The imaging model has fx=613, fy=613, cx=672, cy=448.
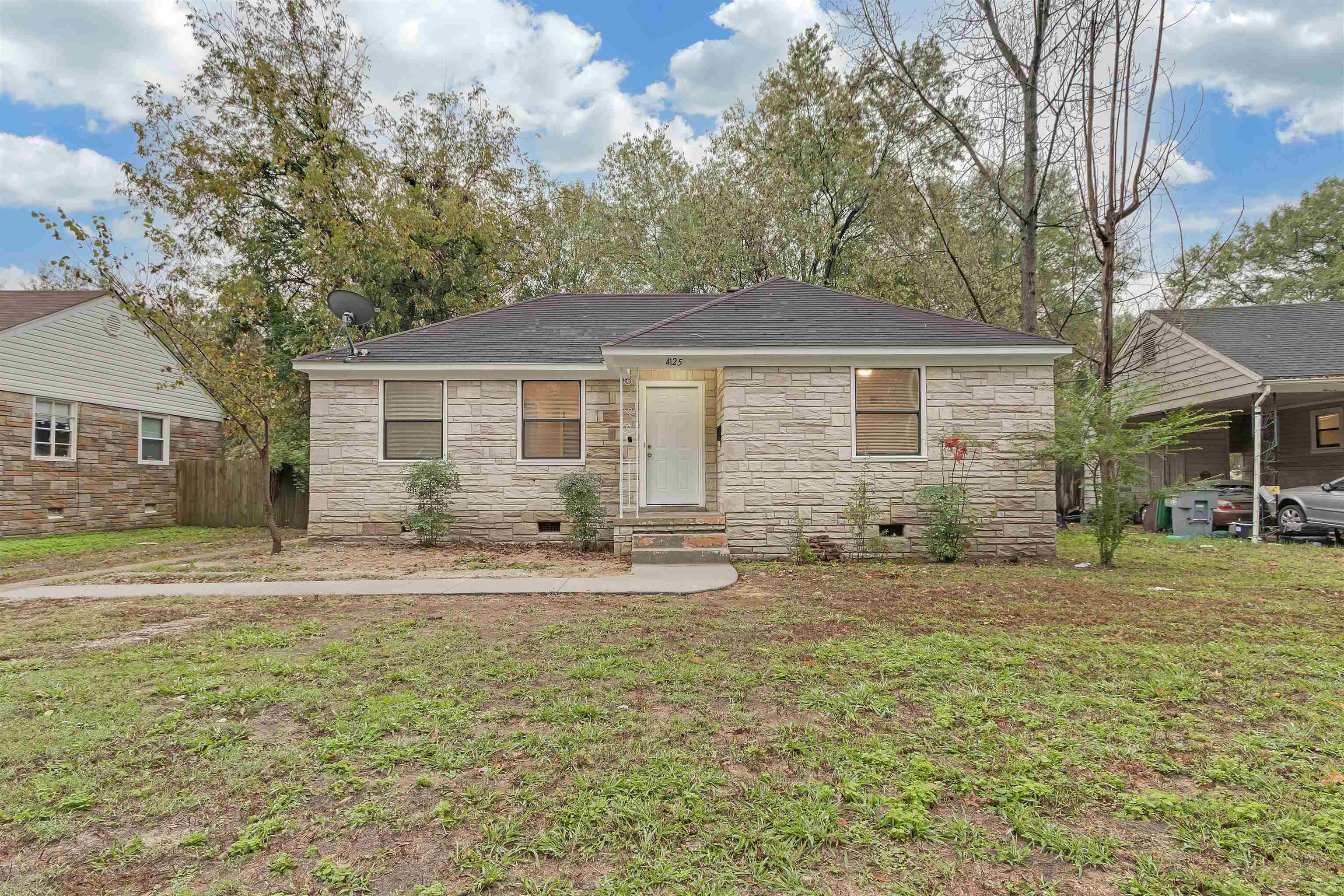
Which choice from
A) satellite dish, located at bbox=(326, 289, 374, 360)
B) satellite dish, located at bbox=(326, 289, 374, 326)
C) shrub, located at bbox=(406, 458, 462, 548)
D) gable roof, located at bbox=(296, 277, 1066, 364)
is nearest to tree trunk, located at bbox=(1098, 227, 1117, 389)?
gable roof, located at bbox=(296, 277, 1066, 364)

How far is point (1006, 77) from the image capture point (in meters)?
12.2

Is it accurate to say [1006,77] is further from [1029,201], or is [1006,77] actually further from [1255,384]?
[1255,384]

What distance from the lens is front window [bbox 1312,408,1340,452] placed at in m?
13.1

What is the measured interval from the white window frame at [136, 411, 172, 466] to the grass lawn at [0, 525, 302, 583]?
1.82m

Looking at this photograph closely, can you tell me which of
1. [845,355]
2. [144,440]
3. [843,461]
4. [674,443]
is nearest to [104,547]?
[144,440]

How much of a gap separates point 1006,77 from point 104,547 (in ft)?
64.3

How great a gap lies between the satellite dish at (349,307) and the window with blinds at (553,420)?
3273 mm

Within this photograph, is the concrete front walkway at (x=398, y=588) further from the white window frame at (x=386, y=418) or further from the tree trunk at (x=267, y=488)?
the white window frame at (x=386, y=418)

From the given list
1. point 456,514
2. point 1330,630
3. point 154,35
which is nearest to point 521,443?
point 456,514

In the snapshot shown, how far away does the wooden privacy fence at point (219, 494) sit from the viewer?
15695 millimetres

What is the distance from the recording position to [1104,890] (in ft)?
6.23

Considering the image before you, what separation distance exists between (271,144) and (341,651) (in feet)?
51.7

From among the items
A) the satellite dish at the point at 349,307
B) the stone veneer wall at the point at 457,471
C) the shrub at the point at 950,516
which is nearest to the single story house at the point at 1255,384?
the shrub at the point at 950,516

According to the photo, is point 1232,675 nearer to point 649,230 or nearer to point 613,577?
point 613,577
